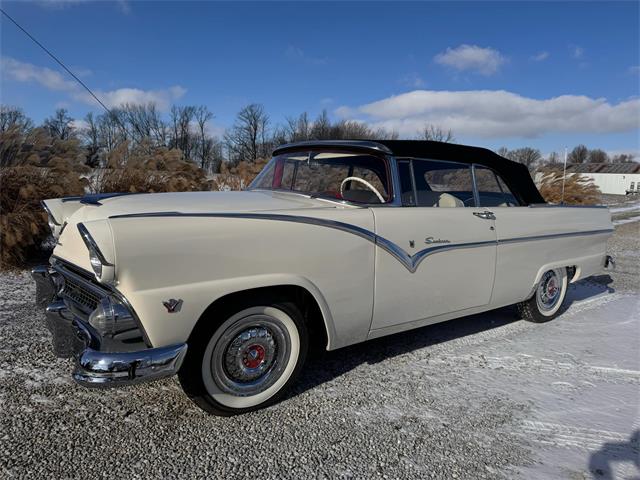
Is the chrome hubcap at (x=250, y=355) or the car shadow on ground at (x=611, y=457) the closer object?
the car shadow on ground at (x=611, y=457)

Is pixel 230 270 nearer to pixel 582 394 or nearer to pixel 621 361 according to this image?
pixel 582 394

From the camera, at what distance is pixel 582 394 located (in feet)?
10.1

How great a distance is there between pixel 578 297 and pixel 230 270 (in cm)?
509

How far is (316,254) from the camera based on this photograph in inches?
106

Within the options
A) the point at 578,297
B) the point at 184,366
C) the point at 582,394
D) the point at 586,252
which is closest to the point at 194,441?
the point at 184,366

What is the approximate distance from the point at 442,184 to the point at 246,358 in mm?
2208

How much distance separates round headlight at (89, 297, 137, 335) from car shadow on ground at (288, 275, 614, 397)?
1228 millimetres

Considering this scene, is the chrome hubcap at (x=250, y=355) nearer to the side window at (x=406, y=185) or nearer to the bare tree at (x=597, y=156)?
the side window at (x=406, y=185)

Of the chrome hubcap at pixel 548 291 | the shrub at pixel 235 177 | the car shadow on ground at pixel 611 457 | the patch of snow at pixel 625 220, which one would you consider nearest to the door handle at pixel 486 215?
the chrome hubcap at pixel 548 291

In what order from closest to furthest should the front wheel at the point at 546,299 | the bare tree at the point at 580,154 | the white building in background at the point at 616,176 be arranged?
1. the front wheel at the point at 546,299
2. the white building in background at the point at 616,176
3. the bare tree at the point at 580,154

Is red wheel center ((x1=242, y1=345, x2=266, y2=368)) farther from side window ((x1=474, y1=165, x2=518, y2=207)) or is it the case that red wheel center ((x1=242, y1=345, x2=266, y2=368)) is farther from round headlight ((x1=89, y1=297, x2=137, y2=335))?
side window ((x1=474, y1=165, x2=518, y2=207))

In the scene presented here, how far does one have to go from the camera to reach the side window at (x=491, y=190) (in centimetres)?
394

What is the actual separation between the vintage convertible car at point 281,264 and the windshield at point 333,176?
12 mm

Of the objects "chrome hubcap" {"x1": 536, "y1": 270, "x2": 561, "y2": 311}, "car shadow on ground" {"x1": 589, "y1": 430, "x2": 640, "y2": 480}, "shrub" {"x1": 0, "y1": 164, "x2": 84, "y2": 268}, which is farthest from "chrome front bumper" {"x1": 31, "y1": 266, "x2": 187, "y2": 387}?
"shrub" {"x1": 0, "y1": 164, "x2": 84, "y2": 268}
